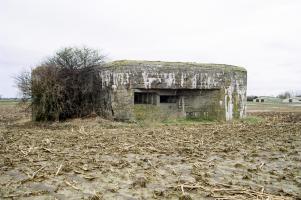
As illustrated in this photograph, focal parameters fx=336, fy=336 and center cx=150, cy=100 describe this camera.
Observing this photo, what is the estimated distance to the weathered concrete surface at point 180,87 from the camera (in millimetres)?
14617

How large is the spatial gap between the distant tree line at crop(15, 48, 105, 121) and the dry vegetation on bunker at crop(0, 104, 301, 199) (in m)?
4.53

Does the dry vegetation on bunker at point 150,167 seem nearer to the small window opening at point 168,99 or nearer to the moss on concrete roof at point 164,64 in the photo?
the moss on concrete roof at point 164,64

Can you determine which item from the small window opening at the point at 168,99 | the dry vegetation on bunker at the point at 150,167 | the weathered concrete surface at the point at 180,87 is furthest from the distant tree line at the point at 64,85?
the dry vegetation on bunker at the point at 150,167

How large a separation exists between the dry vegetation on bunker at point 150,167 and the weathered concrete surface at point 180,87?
4211 mm

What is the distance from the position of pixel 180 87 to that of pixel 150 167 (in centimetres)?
948

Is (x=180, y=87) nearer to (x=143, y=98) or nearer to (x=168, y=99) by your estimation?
(x=168, y=99)

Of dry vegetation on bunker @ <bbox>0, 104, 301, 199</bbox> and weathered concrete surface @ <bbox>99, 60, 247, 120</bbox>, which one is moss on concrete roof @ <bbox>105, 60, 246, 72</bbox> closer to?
weathered concrete surface @ <bbox>99, 60, 247, 120</bbox>

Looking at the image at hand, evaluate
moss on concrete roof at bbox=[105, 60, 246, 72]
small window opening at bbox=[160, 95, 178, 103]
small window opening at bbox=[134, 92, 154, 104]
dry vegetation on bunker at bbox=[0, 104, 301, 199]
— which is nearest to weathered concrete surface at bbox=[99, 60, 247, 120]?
moss on concrete roof at bbox=[105, 60, 246, 72]

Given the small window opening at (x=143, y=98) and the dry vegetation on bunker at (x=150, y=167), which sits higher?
the small window opening at (x=143, y=98)

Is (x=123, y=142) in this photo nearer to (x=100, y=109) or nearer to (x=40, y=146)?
(x=40, y=146)

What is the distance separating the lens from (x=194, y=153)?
7.75 meters

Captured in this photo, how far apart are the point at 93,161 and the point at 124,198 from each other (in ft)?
7.91

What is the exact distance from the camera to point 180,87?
15516 millimetres

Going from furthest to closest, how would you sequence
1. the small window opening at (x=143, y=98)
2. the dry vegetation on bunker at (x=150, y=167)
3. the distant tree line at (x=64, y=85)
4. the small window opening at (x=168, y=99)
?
1. the small window opening at (x=168, y=99)
2. the small window opening at (x=143, y=98)
3. the distant tree line at (x=64, y=85)
4. the dry vegetation on bunker at (x=150, y=167)
